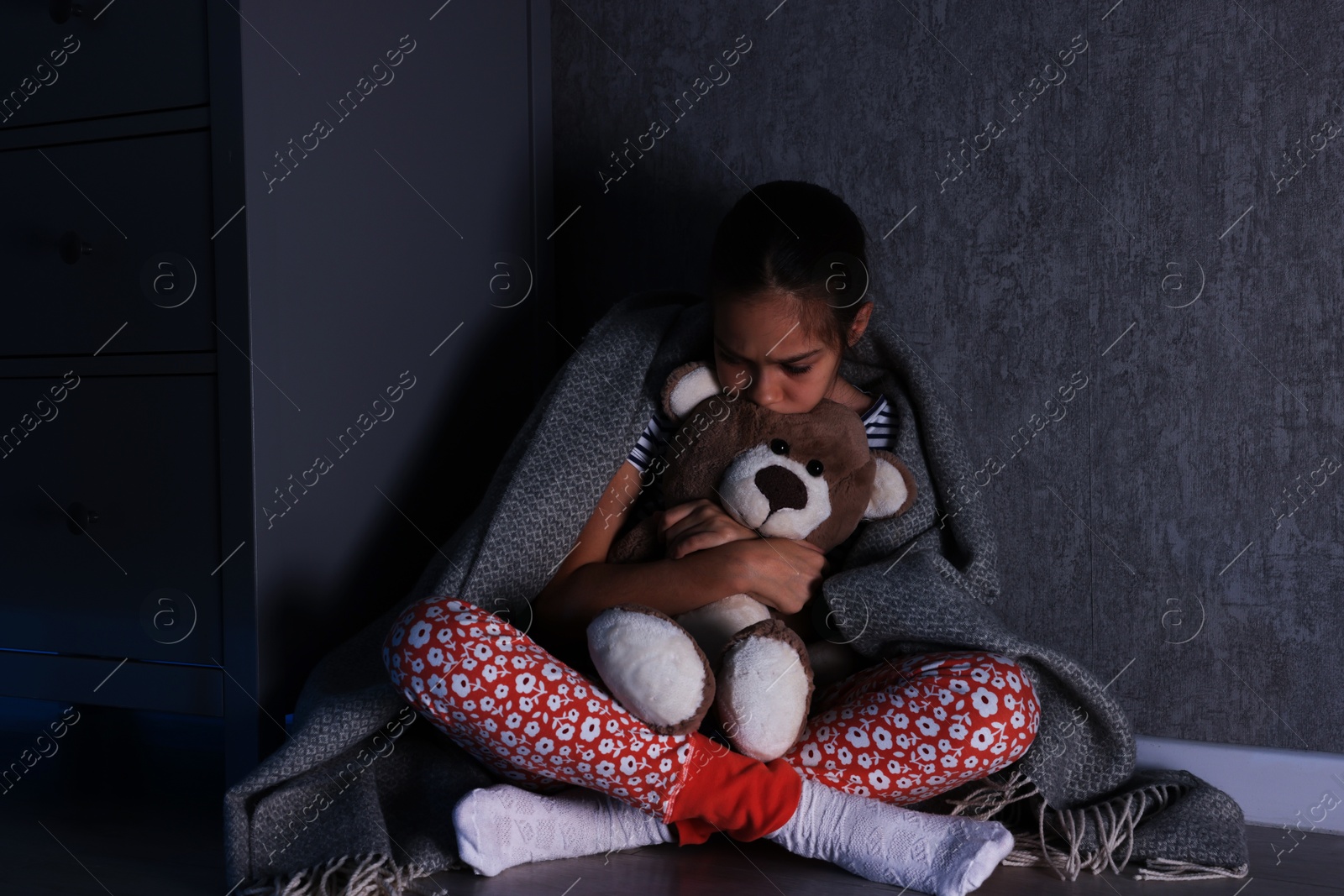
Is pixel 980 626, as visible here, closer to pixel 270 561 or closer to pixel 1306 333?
pixel 1306 333

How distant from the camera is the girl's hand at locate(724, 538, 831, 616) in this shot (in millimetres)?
934

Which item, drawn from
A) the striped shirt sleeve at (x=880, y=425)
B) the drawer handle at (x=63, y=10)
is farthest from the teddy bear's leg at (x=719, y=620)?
the drawer handle at (x=63, y=10)

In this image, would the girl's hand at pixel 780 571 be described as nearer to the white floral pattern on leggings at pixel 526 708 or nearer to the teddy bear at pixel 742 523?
the teddy bear at pixel 742 523

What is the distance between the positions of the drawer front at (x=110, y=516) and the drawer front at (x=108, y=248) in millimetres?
44

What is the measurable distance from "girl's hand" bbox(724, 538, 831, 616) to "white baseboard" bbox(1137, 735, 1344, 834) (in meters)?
0.44

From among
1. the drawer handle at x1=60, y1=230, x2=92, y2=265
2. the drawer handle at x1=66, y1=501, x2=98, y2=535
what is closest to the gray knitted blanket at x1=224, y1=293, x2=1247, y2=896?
the drawer handle at x1=66, y1=501, x2=98, y2=535

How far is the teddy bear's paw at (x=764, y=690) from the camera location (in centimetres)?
82

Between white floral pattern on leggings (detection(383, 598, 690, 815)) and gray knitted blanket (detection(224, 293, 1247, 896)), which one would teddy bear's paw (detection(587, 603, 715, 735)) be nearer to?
white floral pattern on leggings (detection(383, 598, 690, 815))

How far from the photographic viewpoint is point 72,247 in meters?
0.94

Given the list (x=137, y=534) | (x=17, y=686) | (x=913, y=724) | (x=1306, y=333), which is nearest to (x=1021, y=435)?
(x=1306, y=333)

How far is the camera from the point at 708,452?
0.98 meters

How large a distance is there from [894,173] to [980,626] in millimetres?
547

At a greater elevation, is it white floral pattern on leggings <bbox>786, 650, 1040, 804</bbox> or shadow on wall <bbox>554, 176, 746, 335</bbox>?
shadow on wall <bbox>554, 176, 746, 335</bbox>

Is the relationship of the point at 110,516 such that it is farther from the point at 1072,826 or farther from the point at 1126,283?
the point at 1126,283
